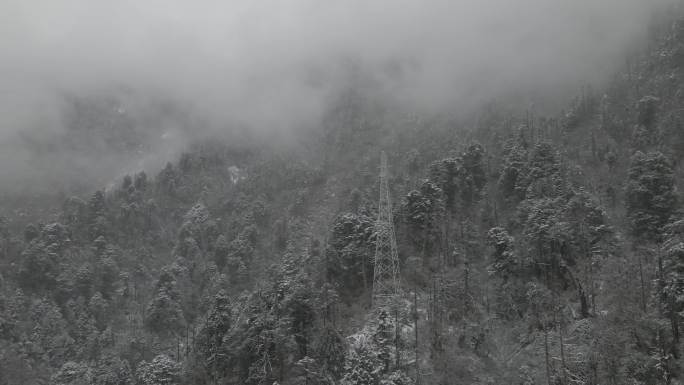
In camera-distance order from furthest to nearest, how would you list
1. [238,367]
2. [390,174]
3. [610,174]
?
[390,174] → [610,174] → [238,367]

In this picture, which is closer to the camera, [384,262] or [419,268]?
[419,268]

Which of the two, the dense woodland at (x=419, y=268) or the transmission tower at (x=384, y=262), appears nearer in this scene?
the dense woodland at (x=419, y=268)

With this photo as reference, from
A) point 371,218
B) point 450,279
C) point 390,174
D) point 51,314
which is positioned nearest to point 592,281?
point 450,279

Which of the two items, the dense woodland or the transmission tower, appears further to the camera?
the transmission tower

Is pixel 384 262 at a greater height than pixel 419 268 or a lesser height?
greater

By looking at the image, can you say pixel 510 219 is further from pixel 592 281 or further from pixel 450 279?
pixel 592 281

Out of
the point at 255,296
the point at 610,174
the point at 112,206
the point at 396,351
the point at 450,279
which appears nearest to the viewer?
the point at 396,351

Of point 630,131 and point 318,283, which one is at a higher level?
point 630,131

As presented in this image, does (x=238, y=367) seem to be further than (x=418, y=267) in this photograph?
No
